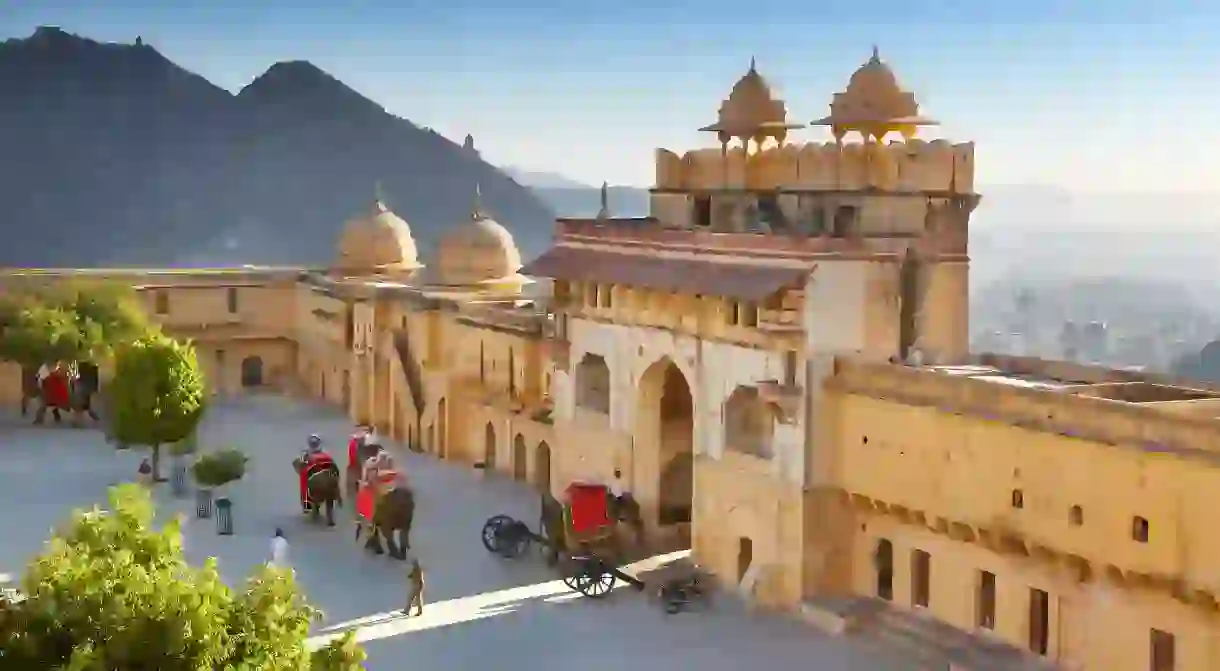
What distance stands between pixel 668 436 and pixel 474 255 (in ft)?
58.8

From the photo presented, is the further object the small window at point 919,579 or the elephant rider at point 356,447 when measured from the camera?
the elephant rider at point 356,447

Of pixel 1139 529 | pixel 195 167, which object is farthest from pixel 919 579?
pixel 195 167

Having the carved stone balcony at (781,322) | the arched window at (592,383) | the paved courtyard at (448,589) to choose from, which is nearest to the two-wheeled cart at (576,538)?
the paved courtyard at (448,589)

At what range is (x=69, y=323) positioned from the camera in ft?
142

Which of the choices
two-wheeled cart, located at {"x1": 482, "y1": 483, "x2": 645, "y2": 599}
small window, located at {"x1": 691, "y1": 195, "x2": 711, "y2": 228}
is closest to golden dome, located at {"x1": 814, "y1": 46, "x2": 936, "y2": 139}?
small window, located at {"x1": 691, "y1": 195, "x2": 711, "y2": 228}

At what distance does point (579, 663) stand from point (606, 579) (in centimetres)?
360

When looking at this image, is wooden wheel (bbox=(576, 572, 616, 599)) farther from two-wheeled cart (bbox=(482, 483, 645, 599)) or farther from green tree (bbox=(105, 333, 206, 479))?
green tree (bbox=(105, 333, 206, 479))

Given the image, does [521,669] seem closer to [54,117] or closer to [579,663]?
[579,663]

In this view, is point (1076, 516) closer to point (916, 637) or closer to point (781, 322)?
point (916, 637)

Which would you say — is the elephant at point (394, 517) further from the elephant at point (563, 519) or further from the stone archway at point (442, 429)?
the stone archway at point (442, 429)

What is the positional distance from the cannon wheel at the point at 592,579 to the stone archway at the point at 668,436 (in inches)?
122

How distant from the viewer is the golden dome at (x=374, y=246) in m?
49.1

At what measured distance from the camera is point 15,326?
43.1 meters

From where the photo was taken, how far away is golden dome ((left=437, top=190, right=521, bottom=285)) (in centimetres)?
4519
